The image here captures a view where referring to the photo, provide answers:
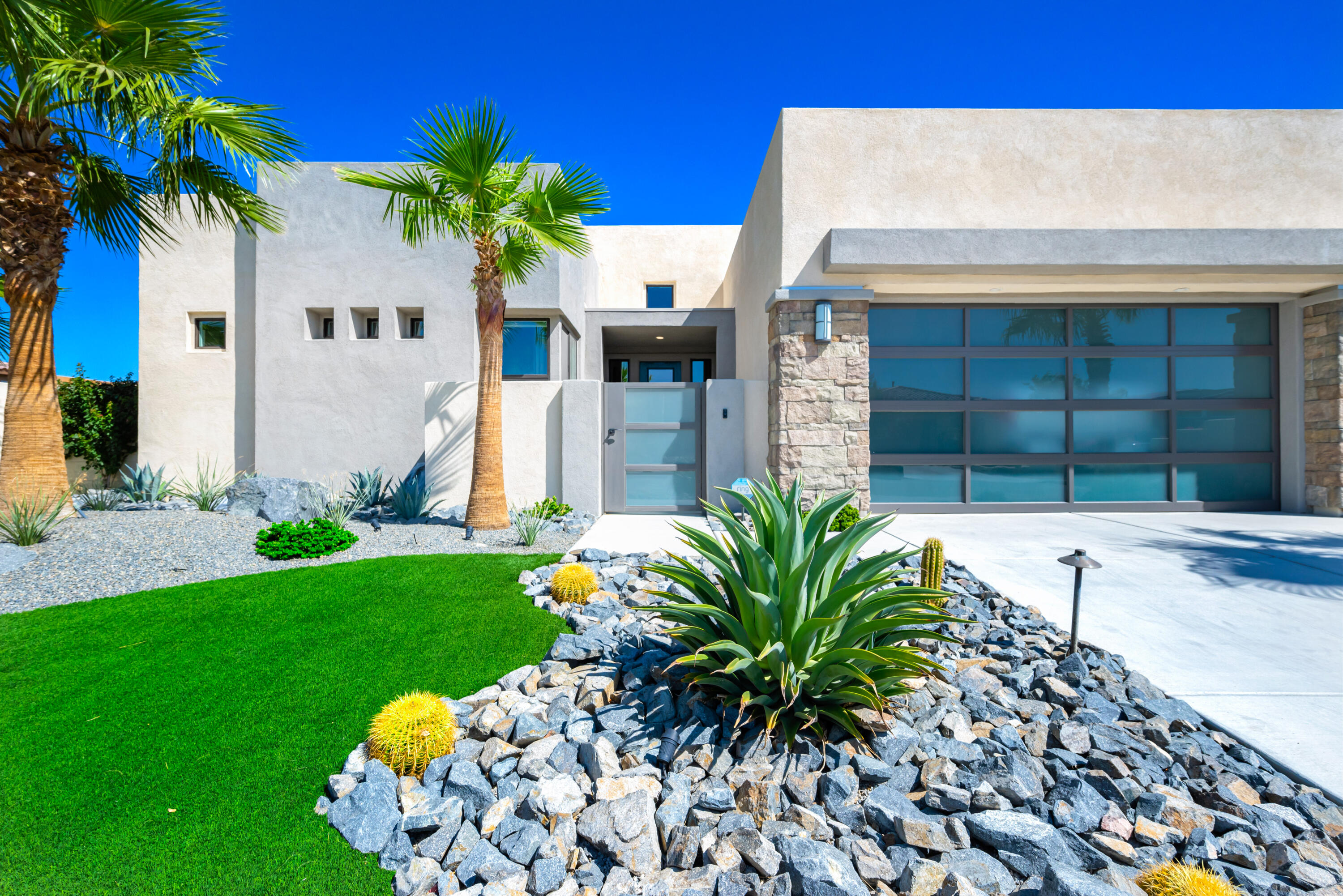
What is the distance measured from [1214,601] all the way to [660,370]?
38.3ft

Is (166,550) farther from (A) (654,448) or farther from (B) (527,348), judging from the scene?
(B) (527,348)

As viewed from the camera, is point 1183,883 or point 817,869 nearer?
point 1183,883

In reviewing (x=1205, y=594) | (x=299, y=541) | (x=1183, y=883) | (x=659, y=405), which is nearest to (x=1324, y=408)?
(x=1205, y=594)

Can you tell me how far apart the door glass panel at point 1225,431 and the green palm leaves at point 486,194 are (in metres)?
8.33

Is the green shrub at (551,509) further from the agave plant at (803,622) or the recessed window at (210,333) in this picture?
the recessed window at (210,333)

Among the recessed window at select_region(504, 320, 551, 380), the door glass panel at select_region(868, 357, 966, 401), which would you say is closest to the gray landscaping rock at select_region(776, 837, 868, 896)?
the door glass panel at select_region(868, 357, 966, 401)

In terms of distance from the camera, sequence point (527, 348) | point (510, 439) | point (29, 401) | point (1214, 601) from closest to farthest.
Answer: point (1214, 601)
point (29, 401)
point (510, 439)
point (527, 348)

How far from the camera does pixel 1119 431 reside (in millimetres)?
7926

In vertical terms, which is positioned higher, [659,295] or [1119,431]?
[659,295]

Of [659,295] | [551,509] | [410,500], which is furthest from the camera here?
[659,295]

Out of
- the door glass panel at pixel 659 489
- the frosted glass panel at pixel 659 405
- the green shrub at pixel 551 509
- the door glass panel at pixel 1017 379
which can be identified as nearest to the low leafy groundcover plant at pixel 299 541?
the green shrub at pixel 551 509

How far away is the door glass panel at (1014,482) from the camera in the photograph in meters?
7.91

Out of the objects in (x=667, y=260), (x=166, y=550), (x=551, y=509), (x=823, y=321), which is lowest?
(x=166, y=550)

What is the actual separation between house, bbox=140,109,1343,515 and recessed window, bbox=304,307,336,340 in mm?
33
